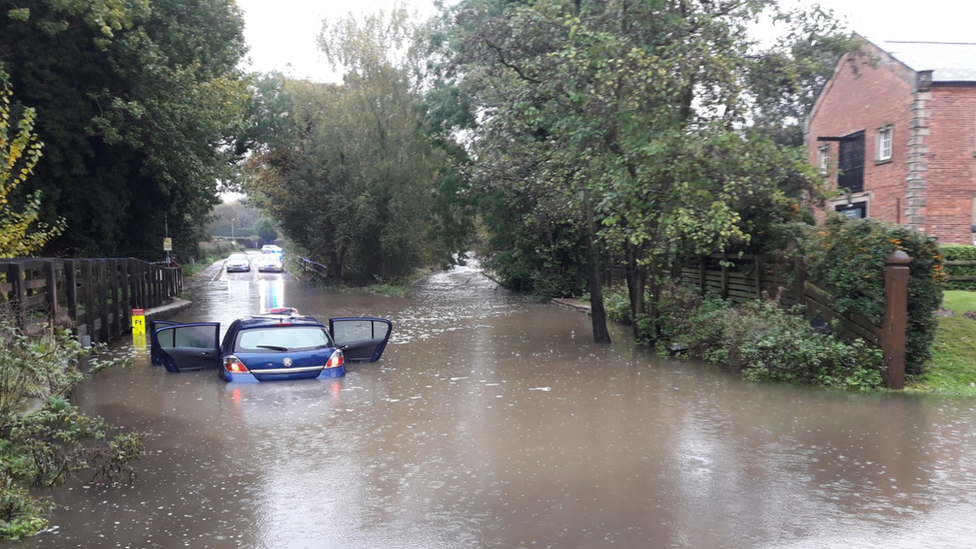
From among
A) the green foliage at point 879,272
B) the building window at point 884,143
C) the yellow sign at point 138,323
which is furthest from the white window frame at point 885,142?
the yellow sign at point 138,323

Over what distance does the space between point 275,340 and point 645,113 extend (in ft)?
25.0

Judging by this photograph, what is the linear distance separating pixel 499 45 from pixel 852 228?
26.7 feet

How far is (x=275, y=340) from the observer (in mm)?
11531

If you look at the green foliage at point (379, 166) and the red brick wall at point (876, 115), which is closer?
the red brick wall at point (876, 115)

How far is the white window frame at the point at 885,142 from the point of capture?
2494cm

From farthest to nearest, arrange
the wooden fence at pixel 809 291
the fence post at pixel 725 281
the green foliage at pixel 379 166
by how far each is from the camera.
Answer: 1. the green foliage at pixel 379 166
2. the fence post at pixel 725 281
3. the wooden fence at pixel 809 291

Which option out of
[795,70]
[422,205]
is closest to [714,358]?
[795,70]

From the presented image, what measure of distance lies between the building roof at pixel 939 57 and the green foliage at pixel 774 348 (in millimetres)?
14108

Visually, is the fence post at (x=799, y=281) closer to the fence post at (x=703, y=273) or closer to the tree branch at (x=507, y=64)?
the fence post at (x=703, y=273)

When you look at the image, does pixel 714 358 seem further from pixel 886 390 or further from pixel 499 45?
pixel 499 45

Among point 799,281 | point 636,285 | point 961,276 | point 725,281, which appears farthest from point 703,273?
point 961,276

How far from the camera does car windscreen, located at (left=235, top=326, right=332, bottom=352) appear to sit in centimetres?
1146

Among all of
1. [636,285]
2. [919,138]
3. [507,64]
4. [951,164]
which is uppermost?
[507,64]

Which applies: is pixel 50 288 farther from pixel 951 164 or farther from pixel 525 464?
pixel 951 164
